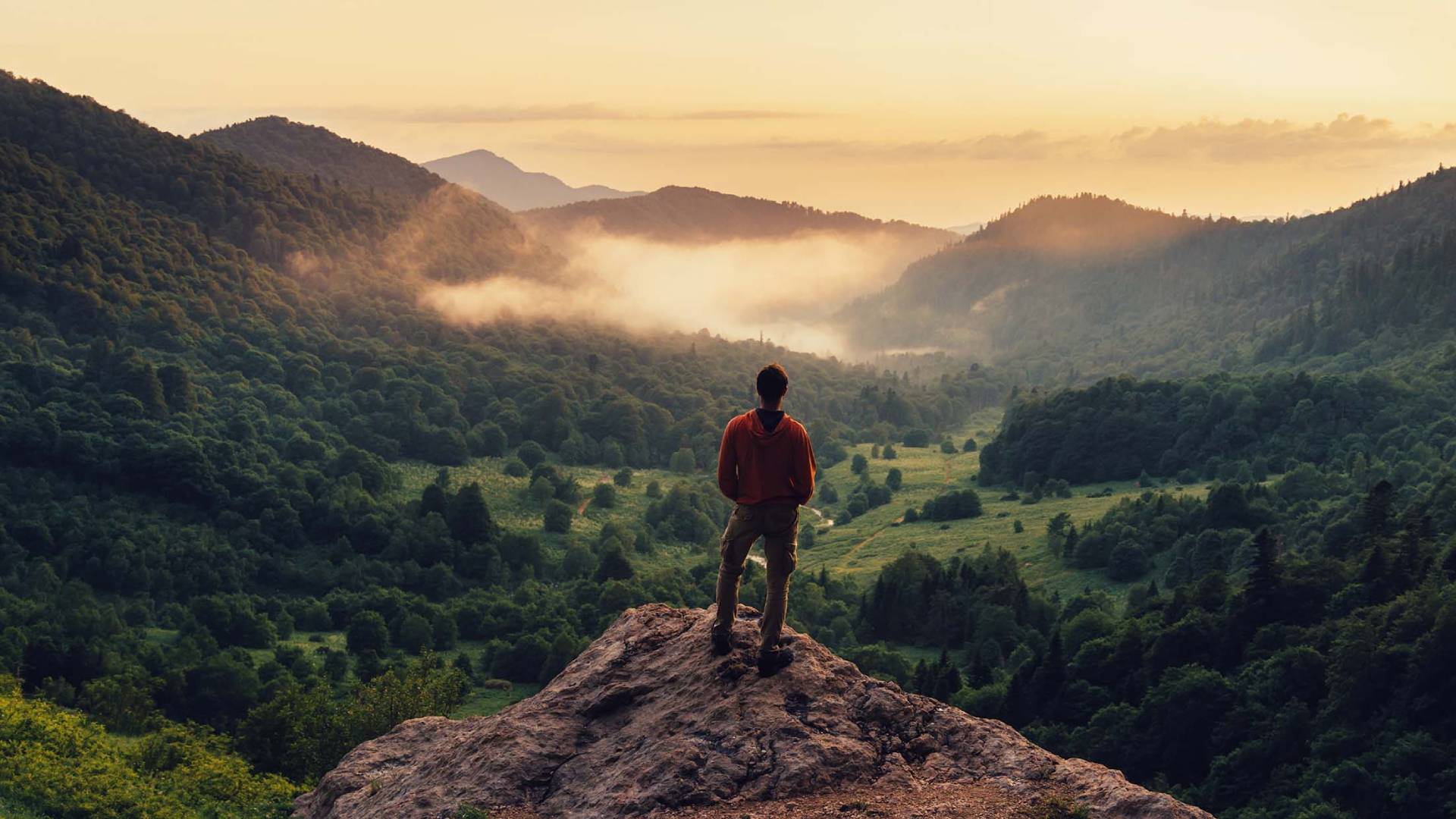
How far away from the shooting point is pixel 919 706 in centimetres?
2020

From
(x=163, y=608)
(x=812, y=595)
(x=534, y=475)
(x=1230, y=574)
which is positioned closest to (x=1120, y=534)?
(x=1230, y=574)

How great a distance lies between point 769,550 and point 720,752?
314 centimetres

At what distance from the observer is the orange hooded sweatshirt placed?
63.7ft

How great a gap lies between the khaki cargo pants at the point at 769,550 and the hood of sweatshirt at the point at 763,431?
973 mm

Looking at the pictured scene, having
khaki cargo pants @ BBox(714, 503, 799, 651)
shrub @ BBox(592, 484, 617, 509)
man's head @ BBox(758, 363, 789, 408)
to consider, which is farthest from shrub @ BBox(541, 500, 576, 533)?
man's head @ BBox(758, 363, 789, 408)

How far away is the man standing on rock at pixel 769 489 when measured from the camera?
19406 millimetres

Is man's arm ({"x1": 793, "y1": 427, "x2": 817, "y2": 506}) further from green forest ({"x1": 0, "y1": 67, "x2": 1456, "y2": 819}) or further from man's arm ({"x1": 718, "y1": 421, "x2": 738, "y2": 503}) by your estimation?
green forest ({"x1": 0, "y1": 67, "x2": 1456, "y2": 819})

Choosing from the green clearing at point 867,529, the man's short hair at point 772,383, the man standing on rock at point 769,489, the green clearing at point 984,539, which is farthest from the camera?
the green clearing at point 867,529

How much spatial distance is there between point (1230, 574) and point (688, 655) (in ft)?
372

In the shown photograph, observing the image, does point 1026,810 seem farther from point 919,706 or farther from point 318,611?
point 318,611

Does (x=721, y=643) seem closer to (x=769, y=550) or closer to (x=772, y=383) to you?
(x=769, y=550)

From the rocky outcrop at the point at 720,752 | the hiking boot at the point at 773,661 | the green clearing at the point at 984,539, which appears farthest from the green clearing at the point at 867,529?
the hiking boot at the point at 773,661

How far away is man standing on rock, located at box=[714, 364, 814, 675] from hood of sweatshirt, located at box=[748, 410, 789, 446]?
Result: 0.01 metres

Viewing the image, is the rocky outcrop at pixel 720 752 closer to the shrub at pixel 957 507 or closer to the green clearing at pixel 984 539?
the green clearing at pixel 984 539
